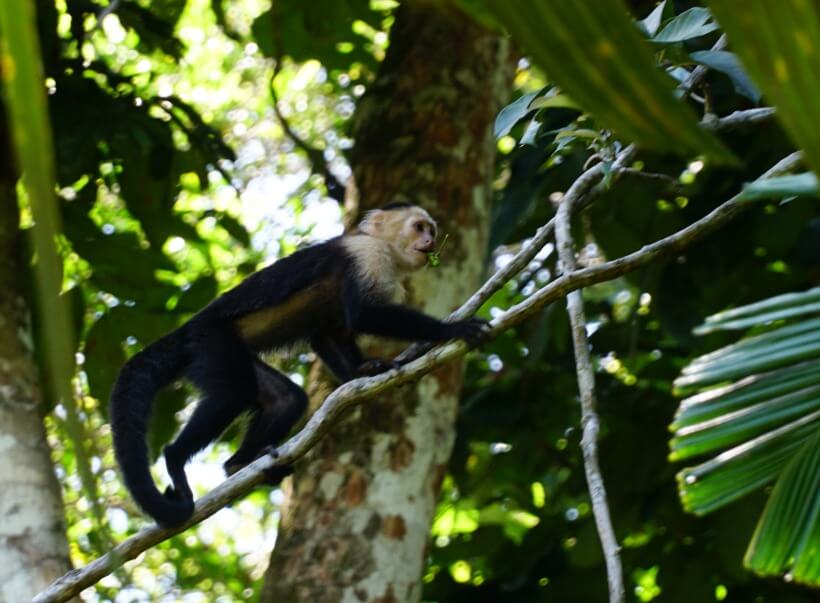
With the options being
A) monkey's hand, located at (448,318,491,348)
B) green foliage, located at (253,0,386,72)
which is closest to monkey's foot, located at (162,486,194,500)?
monkey's hand, located at (448,318,491,348)

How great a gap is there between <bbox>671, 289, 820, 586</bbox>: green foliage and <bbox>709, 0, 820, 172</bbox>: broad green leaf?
0.88 metres

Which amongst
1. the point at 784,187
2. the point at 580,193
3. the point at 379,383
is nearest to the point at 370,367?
the point at 580,193

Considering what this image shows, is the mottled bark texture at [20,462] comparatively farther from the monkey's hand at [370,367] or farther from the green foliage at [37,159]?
the green foliage at [37,159]

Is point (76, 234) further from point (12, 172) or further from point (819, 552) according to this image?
point (819, 552)

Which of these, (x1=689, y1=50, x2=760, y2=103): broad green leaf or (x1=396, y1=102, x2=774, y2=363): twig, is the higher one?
(x1=689, y1=50, x2=760, y2=103): broad green leaf

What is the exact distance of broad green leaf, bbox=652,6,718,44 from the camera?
2.32 meters

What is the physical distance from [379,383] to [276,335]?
6.11 ft

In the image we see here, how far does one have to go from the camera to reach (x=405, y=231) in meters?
4.51

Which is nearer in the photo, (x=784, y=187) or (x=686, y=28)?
(x=784, y=187)

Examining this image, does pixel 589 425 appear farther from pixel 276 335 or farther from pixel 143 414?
pixel 276 335

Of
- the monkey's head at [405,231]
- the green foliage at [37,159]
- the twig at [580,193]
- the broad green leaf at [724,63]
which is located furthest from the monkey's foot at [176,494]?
the green foliage at [37,159]

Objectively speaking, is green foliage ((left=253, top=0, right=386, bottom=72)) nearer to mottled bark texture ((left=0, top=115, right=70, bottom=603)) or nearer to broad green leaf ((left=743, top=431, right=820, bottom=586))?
mottled bark texture ((left=0, top=115, right=70, bottom=603))

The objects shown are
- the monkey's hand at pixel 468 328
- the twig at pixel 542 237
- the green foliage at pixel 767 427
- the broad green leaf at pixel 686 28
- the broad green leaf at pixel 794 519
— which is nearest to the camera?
the green foliage at pixel 767 427

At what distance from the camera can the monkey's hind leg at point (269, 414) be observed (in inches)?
164
